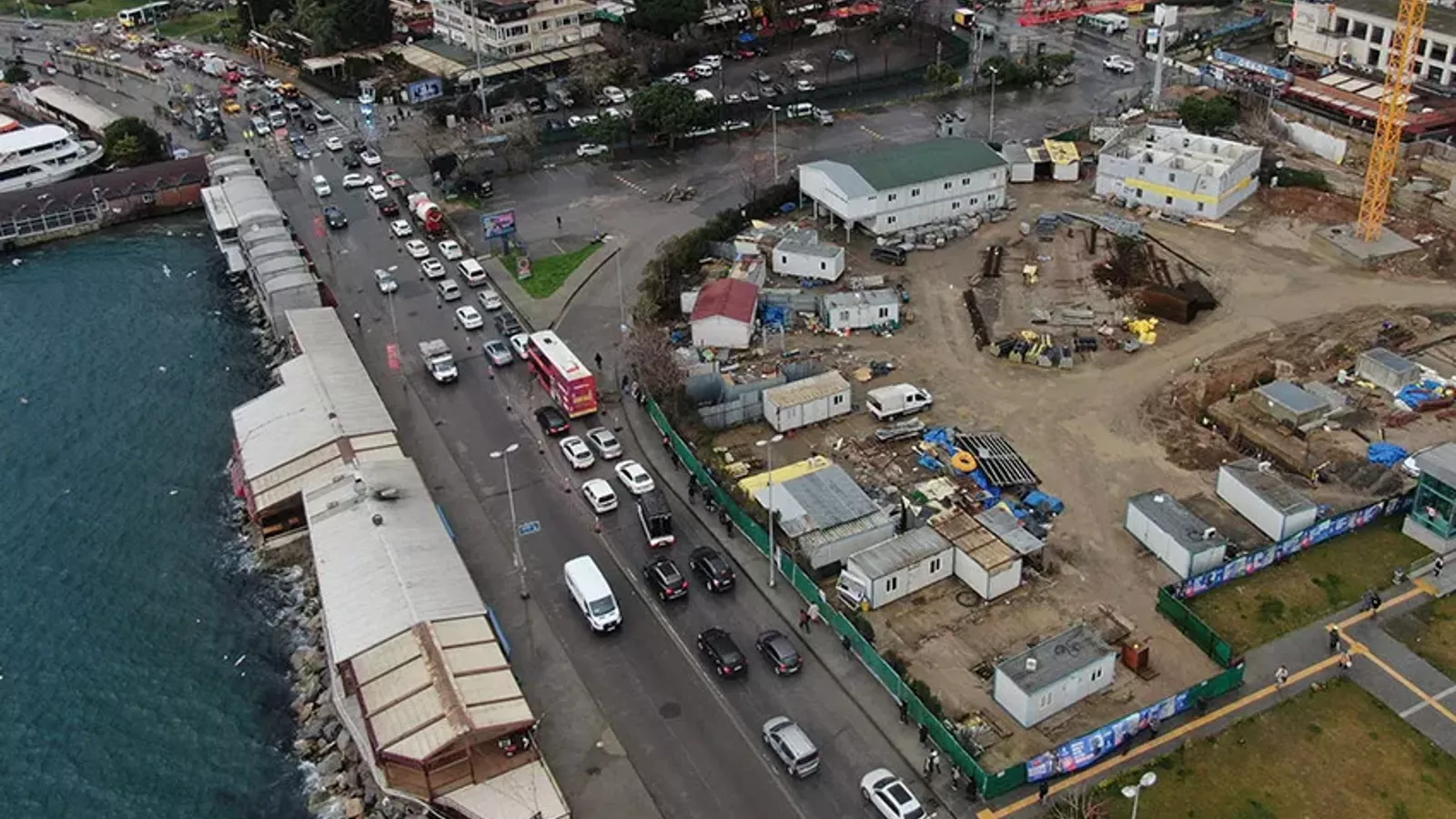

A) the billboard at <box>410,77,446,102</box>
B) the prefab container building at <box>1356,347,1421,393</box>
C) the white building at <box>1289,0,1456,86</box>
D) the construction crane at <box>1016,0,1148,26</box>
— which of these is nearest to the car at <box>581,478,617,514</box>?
the prefab container building at <box>1356,347,1421,393</box>

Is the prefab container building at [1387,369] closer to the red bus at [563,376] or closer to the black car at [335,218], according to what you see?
the red bus at [563,376]

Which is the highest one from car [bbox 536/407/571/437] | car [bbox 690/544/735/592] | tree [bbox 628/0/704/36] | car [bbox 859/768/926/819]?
tree [bbox 628/0/704/36]

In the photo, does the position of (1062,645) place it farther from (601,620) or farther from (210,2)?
(210,2)

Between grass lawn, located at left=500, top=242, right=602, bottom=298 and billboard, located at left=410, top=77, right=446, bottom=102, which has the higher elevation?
billboard, located at left=410, top=77, right=446, bottom=102

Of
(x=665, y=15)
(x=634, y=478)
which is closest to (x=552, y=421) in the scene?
(x=634, y=478)

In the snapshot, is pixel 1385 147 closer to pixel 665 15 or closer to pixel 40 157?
pixel 665 15

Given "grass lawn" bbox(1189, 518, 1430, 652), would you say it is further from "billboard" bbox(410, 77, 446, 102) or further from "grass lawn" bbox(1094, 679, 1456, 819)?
"billboard" bbox(410, 77, 446, 102)

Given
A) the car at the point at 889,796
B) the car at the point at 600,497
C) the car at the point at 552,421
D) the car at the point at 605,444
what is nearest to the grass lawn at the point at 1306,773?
the car at the point at 889,796
